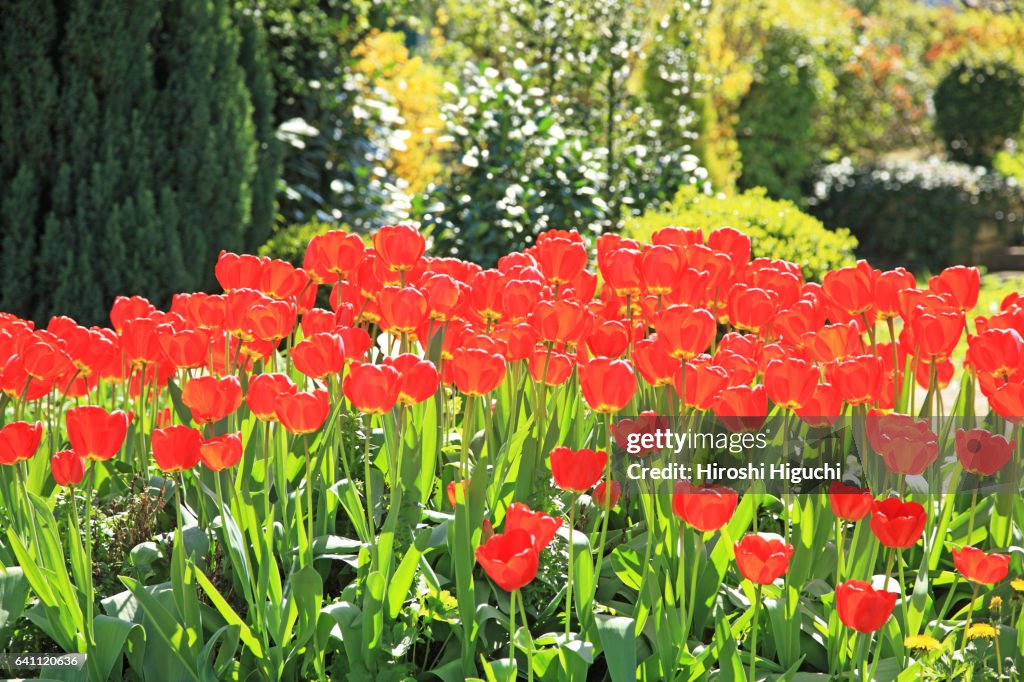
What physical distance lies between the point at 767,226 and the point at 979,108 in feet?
34.9

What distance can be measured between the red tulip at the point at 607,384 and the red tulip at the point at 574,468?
0.48 ft

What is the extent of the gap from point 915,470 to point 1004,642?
0.41 metres

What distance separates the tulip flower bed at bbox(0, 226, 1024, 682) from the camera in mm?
1737

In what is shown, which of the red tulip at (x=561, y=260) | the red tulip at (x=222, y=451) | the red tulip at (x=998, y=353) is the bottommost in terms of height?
the red tulip at (x=222, y=451)

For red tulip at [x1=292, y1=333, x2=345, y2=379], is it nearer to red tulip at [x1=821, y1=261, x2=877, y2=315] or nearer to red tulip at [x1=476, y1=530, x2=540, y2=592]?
red tulip at [x1=476, y1=530, x2=540, y2=592]

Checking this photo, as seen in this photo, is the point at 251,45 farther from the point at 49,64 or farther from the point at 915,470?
the point at 915,470

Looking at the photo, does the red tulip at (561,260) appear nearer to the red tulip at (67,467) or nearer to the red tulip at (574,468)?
the red tulip at (574,468)

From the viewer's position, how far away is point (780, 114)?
13.0m

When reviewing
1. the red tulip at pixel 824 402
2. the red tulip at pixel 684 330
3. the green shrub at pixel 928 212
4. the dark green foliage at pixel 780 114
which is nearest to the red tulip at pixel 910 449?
the red tulip at pixel 824 402

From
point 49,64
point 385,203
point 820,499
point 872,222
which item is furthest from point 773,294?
point 872,222

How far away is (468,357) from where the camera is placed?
72.6 inches

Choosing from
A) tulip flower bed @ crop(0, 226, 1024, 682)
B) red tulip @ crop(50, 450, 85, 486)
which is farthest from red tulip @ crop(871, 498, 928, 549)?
red tulip @ crop(50, 450, 85, 486)

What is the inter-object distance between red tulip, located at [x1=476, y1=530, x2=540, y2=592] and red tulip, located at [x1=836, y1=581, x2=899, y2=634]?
46cm

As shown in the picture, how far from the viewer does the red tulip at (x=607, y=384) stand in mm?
1785
